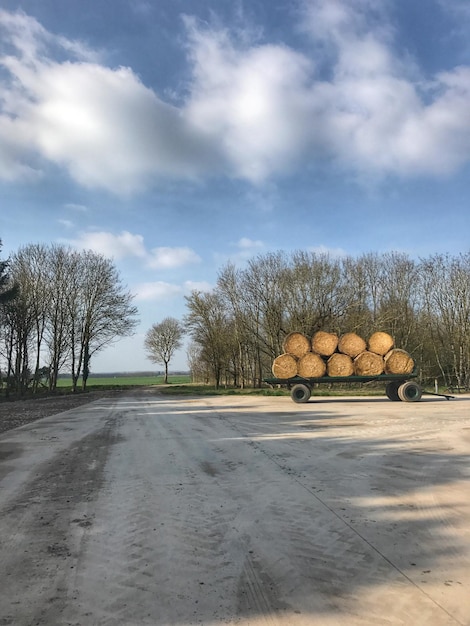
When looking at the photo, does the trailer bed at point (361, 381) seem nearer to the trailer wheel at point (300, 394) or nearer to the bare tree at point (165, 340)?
the trailer wheel at point (300, 394)

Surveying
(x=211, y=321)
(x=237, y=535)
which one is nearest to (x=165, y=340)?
(x=211, y=321)

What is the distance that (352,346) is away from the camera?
66.6 ft

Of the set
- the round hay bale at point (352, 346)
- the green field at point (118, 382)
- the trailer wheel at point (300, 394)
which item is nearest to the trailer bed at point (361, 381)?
the trailer wheel at point (300, 394)

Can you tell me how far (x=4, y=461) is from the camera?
Answer: 24.7 ft

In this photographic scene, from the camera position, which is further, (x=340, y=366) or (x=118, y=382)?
(x=118, y=382)

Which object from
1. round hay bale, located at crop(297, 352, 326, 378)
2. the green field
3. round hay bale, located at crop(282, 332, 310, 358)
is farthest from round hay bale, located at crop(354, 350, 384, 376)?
the green field

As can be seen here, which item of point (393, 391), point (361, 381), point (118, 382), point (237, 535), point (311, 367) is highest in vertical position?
point (311, 367)

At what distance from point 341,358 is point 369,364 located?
1.30m

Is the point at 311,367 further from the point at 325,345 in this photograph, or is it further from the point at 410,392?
the point at 410,392

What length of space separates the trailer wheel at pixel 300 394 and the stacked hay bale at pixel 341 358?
0.59 meters

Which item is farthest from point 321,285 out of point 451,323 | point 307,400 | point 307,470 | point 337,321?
point 307,470

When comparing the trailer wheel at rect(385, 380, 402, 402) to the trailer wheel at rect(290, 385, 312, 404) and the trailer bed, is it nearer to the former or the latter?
the trailer bed

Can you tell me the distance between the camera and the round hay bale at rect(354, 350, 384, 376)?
65.4ft

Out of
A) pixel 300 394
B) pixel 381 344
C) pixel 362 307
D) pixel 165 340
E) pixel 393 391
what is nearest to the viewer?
pixel 300 394
